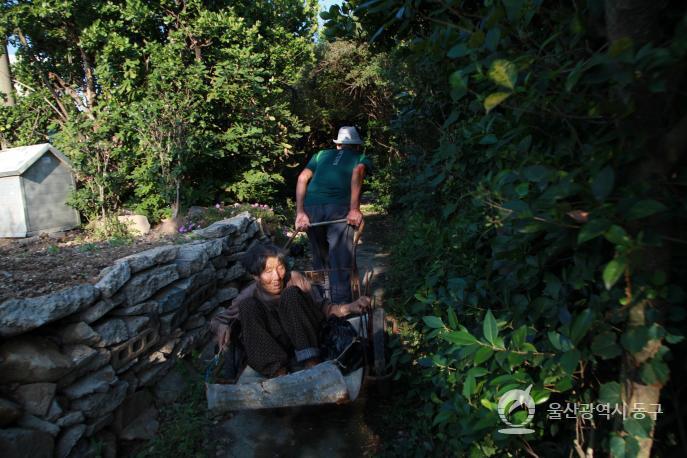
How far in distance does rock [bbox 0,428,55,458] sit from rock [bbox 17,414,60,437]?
34 millimetres

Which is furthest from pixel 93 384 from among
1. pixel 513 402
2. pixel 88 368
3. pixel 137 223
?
pixel 137 223

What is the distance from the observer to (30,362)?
2938 millimetres

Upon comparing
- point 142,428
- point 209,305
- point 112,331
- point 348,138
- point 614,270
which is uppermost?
point 348,138

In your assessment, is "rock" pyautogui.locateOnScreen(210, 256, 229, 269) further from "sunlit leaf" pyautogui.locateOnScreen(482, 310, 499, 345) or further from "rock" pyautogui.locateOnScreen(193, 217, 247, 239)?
"sunlit leaf" pyautogui.locateOnScreen(482, 310, 499, 345)

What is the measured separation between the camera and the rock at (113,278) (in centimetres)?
366

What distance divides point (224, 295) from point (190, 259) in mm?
1050

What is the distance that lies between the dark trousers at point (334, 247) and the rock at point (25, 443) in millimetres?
2309

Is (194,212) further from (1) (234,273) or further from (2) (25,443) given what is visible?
(2) (25,443)

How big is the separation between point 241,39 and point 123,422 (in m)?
6.46

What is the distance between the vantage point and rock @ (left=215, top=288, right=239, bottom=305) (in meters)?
5.73

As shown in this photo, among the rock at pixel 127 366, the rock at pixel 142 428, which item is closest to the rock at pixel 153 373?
the rock at pixel 127 366

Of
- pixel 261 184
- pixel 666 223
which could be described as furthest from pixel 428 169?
pixel 261 184

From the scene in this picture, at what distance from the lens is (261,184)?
342 inches

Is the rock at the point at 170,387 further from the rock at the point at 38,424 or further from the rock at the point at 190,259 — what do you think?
the rock at the point at 38,424
